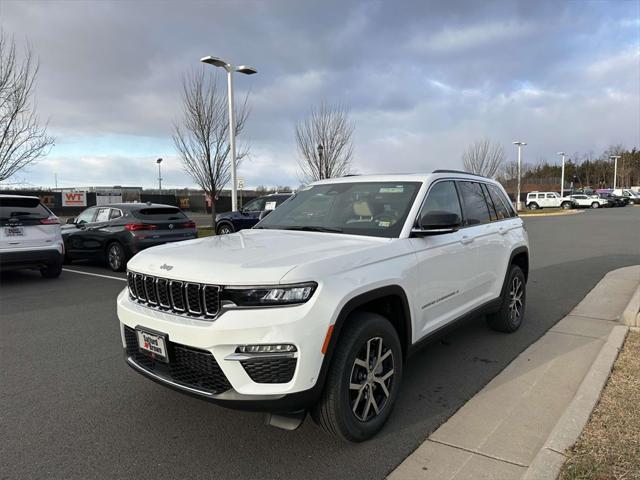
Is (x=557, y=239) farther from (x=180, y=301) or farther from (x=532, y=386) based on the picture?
(x=180, y=301)

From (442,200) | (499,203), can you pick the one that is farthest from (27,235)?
(499,203)

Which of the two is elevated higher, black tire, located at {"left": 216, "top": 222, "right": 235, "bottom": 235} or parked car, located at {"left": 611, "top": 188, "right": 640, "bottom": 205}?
parked car, located at {"left": 611, "top": 188, "right": 640, "bottom": 205}

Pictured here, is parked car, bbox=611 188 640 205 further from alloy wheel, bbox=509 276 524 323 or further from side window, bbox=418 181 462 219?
side window, bbox=418 181 462 219

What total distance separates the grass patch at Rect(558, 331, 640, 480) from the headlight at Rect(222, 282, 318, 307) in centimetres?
175

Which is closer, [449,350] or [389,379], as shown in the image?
[389,379]

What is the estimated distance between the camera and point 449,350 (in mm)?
5016

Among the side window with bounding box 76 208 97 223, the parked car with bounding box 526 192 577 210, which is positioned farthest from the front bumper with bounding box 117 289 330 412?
the parked car with bounding box 526 192 577 210

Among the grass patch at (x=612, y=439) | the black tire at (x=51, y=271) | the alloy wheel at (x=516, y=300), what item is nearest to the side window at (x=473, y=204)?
the alloy wheel at (x=516, y=300)

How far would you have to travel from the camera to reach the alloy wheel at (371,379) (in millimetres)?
3062

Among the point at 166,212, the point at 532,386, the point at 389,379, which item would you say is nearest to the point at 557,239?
the point at 166,212

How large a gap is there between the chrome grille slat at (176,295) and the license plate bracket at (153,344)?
0.17 meters

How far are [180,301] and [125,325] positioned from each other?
72 centimetres

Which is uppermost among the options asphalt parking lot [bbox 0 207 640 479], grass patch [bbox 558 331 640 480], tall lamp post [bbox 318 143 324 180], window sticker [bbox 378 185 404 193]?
tall lamp post [bbox 318 143 324 180]

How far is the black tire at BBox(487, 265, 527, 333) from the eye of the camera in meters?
5.37
